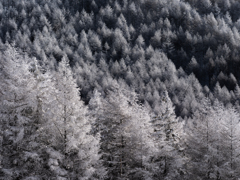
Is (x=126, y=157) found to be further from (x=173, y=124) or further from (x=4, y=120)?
(x=4, y=120)

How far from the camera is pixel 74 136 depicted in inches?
902

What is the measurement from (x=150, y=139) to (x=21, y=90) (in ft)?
45.8

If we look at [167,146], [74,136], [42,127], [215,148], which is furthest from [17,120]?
[215,148]

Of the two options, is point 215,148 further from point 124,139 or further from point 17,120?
point 17,120

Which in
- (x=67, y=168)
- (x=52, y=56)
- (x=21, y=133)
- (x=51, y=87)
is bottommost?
(x=67, y=168)

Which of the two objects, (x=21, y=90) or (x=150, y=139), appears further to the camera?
(x=150, y=139)

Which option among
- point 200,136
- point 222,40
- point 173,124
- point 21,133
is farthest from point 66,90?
point 222,40

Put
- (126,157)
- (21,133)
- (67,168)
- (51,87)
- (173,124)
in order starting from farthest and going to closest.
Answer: (173,124) < (126,157) < (51,87) < (67,168) < (21,133)

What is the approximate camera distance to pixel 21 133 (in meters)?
20.9

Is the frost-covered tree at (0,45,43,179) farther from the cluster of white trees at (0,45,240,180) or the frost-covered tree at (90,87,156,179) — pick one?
the frost-covered tree at (90,87,156,179)

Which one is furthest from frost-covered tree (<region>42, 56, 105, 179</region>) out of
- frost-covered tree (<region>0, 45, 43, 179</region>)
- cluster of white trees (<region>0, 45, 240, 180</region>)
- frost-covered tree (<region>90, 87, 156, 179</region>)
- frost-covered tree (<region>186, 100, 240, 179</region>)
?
frost-covered tree (<region>186, 100, 240, 179</region>)

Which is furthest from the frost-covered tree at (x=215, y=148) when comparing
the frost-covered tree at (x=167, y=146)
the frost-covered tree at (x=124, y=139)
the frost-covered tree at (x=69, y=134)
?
the frost-covered tree at (x=69, y=134)

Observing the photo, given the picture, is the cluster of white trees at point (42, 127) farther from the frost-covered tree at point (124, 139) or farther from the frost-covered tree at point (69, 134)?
the frost-covered tree at point (124, 139)

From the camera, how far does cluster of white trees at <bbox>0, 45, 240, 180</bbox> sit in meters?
21.5
